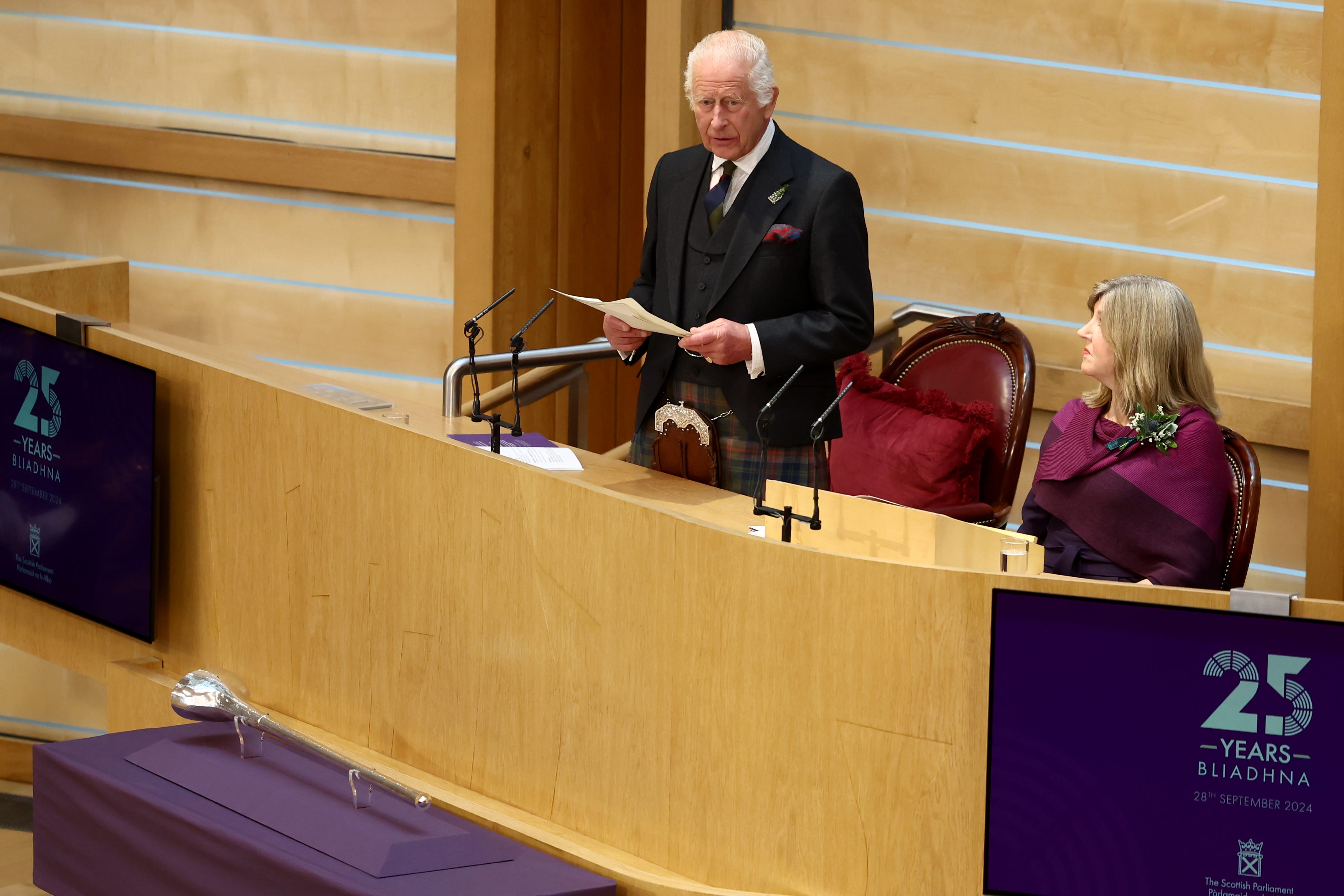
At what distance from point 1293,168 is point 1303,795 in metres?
2.41

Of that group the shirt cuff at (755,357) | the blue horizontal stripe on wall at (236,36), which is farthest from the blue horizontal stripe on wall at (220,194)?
the shirt cuff at (755,357)

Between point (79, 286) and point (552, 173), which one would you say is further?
point (552, 173)

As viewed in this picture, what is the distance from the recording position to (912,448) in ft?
12.0

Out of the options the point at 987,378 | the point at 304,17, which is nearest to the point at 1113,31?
the point at 987,378

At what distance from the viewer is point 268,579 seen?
117 inches

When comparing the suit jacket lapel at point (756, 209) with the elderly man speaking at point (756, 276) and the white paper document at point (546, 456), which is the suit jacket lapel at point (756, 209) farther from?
the white paper document at point (546, 456)

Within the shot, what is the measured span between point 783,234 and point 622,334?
37 cm

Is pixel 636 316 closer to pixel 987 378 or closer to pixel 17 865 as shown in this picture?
pixel 987 378

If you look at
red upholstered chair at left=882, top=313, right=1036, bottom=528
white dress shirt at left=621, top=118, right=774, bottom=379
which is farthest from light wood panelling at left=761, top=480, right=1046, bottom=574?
red upholstered chair at left=882, top=313, right=1036, bottom=528

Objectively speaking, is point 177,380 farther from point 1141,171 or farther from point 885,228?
point 1141,171

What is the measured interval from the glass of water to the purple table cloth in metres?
0.78

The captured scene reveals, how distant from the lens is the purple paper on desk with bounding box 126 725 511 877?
2441 mm

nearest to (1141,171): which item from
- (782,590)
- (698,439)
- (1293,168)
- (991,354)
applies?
(1293,168)

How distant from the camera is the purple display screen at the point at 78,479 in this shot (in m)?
3.20
